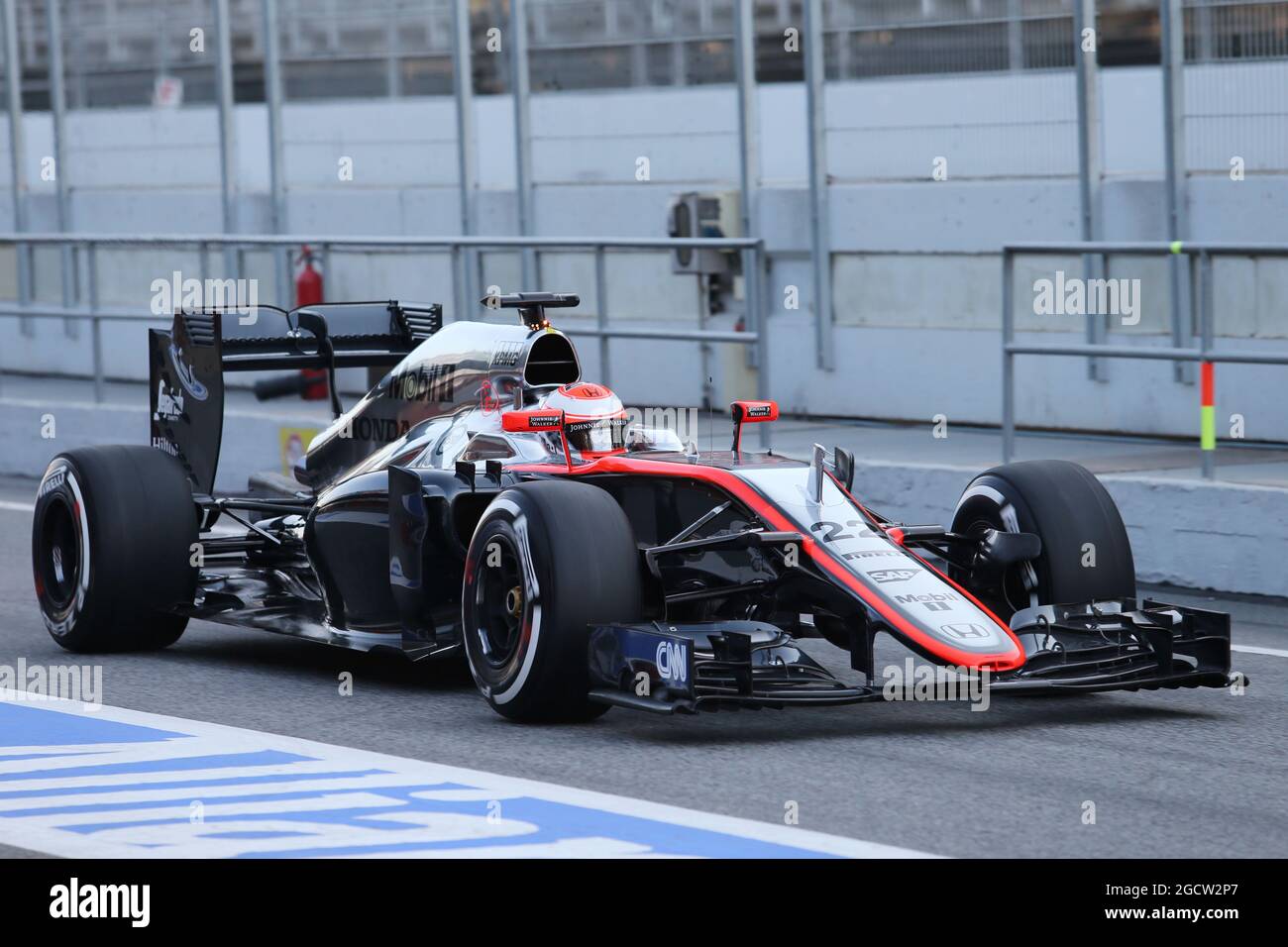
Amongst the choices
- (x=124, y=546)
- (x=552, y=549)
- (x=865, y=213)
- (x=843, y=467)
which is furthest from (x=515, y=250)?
(x=552, y=549)

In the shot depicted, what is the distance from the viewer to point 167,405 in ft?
34.9

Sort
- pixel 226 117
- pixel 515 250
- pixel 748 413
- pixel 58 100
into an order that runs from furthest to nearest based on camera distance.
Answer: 1. pixel 58 100
2. pixel 226 117
3. pixel 515 250
4. pixel 748 413

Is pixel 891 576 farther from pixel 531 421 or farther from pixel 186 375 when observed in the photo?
pixel 186 375

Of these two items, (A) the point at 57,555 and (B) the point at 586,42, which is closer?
(A) the point at 57,555

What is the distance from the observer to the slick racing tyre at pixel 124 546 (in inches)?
382

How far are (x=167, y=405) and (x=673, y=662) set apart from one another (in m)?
3.95

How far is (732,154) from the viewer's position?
18047mm

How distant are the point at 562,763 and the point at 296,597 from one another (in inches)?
103

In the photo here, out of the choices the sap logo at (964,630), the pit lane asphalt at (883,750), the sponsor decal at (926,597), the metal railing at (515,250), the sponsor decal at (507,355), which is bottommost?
the pit lane asphalt at (883,750)

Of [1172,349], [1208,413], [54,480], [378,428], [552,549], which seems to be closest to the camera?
[552,549]

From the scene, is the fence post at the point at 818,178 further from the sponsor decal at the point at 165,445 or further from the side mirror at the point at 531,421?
the side mirror at the point at 531,421

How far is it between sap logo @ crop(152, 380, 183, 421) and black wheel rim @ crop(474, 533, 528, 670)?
2.82 m

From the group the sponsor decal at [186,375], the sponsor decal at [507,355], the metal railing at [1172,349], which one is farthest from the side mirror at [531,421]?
the metal railing at [1172,349]
